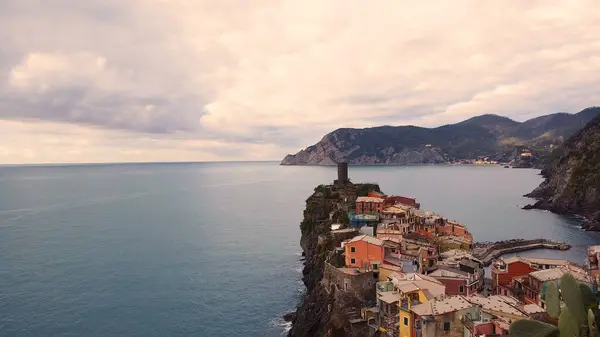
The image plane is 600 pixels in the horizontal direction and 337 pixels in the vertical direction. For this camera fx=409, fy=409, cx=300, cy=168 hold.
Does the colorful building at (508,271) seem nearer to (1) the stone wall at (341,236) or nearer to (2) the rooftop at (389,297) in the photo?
(2) the rooftop at (389,297)

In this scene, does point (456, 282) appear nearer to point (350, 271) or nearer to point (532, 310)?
point (532, 310)

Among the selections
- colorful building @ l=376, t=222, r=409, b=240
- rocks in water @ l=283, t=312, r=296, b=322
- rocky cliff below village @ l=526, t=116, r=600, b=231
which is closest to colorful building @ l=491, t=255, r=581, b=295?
colorful building @ l=376, t=222, r=409, b=240

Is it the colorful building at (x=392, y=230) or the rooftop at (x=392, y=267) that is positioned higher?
the colorful building at (x=392, y=230)

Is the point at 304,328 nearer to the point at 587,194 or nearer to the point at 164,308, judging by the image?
the point at 164,308

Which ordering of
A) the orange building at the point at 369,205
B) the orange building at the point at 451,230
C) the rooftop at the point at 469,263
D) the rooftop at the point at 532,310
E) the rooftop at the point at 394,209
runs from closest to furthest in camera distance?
the rooftop at the point at 532,310 → the rooftop at the point at 469,263 → the rooftop at the point at 394,209 → the orange building at the point at 451,230 → the orange building at the point at 369,205

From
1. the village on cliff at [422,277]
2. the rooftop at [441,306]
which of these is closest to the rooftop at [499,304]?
the village on cliff at [422,277]

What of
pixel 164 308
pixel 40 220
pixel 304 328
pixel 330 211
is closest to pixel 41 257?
pixel 164 308

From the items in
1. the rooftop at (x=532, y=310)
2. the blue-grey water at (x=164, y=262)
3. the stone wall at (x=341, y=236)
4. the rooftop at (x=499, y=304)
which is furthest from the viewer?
the stone wall at (x=341, y=236)

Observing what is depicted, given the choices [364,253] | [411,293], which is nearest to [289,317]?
[364,253]
